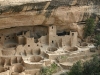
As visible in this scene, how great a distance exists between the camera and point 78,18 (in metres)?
18.7

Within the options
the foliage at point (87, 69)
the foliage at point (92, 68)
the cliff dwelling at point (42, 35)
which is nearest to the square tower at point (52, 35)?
the cliff dwelling at point (42, 35)

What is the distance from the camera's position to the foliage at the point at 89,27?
19.0 m

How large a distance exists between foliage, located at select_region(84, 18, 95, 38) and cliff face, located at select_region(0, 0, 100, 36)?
318 mm

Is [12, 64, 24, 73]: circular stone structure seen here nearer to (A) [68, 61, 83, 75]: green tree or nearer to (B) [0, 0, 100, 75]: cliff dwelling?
(B) [0, 0, 100, 75]: cliff dwelling

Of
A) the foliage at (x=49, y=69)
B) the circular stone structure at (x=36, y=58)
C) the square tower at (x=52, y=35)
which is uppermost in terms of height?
the square tower at (x=52, y=35)

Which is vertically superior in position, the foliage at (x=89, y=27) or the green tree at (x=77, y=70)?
the foliage at (x=89, y=27)

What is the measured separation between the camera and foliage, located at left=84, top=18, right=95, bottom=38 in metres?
19.0

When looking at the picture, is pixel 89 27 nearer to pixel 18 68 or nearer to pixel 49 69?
pixel 49 69

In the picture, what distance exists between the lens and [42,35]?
18953 millimetres

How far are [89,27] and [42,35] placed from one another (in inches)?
145

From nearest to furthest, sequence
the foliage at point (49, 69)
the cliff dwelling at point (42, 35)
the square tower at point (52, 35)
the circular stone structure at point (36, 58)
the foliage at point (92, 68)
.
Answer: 1. the foliage at point (92, 68)
2. the foliage at point (49, 69)
3. the cliff dwelling at point (42, 35)
4. the circular stone structure at point (36, 58)
5. the square tower at point (52, 35)

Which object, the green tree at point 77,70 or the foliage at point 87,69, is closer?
the foliage at point 87,69

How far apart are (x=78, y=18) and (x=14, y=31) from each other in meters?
4.87

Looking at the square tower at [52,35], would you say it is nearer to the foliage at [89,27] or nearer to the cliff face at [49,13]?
the cliff face at [49,13]
